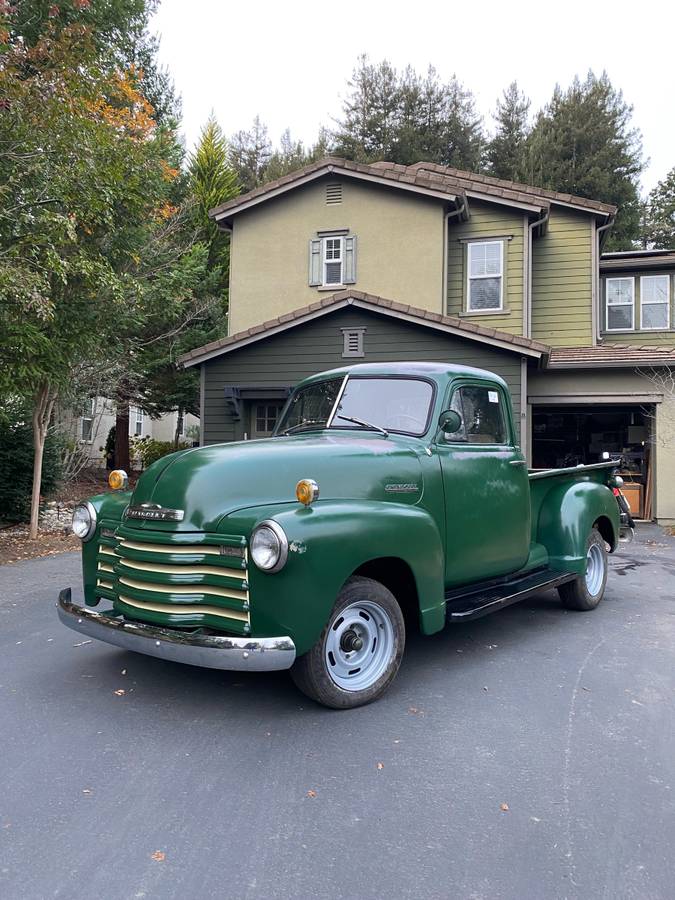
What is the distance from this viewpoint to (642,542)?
11.3 m

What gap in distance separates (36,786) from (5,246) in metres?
7.16

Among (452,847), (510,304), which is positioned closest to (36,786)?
(452,847)

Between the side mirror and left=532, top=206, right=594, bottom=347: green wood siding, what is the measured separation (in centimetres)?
1247

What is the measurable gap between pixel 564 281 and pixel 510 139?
23.9m

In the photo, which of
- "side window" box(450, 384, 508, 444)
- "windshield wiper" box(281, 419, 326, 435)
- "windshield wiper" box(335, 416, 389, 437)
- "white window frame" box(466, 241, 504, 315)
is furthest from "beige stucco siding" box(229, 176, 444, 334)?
"windshield wiper" box(335, 416, 389, 437)

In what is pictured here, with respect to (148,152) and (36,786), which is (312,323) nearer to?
(148,152)

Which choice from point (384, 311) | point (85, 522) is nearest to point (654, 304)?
point (384, 311)

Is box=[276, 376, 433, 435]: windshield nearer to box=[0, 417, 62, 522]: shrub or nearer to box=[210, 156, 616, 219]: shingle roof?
box=[0, 417, 62, 522]: shrub

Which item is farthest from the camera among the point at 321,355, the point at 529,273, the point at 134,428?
the point at 134,428

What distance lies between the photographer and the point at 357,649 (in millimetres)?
3939

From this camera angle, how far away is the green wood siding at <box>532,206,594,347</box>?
16219 mm

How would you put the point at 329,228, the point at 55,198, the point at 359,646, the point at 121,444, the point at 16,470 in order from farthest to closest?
1. the point at 121,444
2. the point at 329,228
3. the point at 16,470
4. the point at 55,198
5. the point at 359,646

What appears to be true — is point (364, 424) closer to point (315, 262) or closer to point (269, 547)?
point (269, 547)

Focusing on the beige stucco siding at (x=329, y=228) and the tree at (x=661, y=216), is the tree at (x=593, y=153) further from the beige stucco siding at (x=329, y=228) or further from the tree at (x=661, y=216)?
the beige stucco siding at (x=329, y=228)
